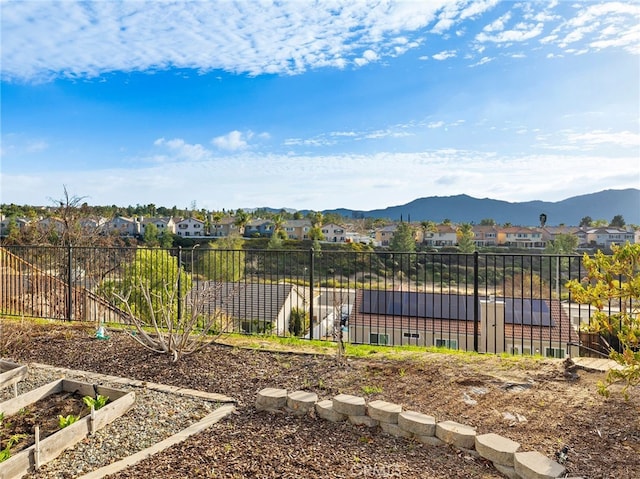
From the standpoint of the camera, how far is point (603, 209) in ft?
492

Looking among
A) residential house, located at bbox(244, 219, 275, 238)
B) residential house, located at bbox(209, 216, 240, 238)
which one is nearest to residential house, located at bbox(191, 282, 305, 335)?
residential house, located at bbox(209, 216, 240, 238)

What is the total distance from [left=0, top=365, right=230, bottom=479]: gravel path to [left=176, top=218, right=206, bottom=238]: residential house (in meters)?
61.1

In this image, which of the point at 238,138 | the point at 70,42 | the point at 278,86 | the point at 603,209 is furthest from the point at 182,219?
the point at 603,209

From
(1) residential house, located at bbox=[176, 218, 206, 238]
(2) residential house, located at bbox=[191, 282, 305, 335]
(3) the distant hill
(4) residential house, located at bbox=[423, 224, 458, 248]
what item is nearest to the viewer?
(2) residential house, located at bbox=[191, 282, 305, 335]

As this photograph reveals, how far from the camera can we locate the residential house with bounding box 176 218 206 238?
2461 inches

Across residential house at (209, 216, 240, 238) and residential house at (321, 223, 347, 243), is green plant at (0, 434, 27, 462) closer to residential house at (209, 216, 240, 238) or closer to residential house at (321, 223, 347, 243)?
residential house at (209, 216, 240, 238)

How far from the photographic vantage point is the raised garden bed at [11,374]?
3672 millimetres

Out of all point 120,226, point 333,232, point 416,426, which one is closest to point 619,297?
point 416,426

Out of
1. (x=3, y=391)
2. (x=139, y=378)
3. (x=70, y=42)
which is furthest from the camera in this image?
(x=70, y=42)

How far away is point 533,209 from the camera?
167 meters

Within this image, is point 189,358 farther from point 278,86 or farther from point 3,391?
point 278,86

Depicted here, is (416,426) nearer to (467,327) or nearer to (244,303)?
(244,303)

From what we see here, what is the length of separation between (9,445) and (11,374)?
1.51 meters

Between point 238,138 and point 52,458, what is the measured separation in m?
16.1
